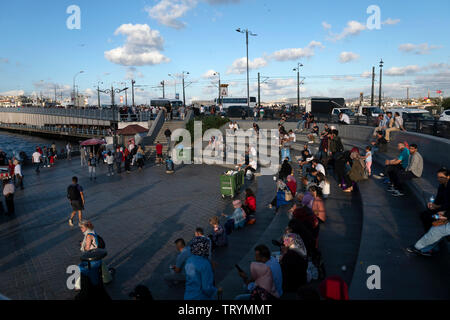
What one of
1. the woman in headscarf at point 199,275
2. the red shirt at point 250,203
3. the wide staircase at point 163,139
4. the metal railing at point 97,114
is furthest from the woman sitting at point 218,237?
the metal railing at point 97,114

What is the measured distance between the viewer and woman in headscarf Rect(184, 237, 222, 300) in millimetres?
4832

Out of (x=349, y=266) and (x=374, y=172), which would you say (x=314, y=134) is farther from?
(x=349, y=266)

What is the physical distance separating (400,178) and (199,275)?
7.34 meters

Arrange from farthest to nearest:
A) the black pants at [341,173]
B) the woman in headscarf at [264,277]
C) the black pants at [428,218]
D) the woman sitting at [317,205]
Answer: the black pants at [341,173], the woman sitting at [317,205], the black pants at [428,218], the woman in headscarf at [264,277]

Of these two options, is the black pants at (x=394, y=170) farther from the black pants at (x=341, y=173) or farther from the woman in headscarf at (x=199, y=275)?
the woman in headscarf at (x=199, y=275)

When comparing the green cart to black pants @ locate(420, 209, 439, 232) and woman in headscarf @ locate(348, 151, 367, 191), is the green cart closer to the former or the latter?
woman in headscarf @ locate(348, 151, 367, 191)

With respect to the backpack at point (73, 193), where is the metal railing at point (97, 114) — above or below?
above

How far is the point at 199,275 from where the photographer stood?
4.85 meters

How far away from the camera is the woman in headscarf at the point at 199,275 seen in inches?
190

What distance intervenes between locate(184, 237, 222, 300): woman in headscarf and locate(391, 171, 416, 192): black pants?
7183 mm

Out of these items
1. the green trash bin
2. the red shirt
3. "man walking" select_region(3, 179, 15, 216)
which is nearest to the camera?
the red shirt

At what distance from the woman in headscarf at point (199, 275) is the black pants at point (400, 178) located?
7.18 m

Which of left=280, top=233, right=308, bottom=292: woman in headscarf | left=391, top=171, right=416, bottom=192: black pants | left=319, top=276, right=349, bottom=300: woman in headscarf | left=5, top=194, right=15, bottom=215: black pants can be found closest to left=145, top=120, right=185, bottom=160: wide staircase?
left=5, top=194, right=15, bottom=215: black pants
